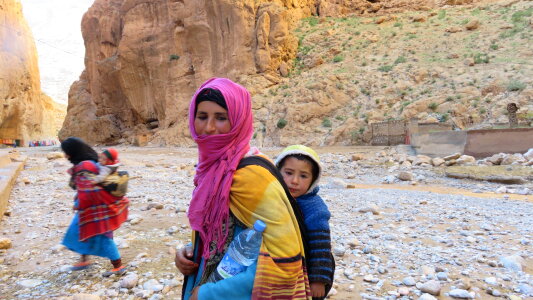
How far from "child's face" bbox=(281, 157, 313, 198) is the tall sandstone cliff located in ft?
67.8

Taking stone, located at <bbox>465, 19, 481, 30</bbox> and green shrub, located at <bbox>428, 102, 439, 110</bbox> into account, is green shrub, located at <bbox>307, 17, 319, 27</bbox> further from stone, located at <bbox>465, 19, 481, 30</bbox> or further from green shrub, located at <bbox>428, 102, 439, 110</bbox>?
green shrub, located at <bbox>428, 102, 439, 110</bbox>

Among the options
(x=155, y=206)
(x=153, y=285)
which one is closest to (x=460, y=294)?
(x=153, y=285)

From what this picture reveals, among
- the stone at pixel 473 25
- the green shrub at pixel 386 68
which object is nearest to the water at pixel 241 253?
the green shrub at pixel 386 68

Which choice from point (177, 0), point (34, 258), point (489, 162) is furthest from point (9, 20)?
point (489, 162)

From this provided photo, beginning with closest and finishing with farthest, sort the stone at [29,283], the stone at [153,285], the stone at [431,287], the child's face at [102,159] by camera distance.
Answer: the stone at [431,287] → the stone at [153,285] → the stone at [29,283] → the child's face at [102,159]

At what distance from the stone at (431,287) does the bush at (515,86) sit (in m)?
17.9

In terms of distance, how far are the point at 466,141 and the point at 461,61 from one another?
461 inches

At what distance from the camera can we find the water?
3.50 ft

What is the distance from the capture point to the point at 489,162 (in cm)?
1048

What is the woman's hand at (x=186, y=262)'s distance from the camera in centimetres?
127

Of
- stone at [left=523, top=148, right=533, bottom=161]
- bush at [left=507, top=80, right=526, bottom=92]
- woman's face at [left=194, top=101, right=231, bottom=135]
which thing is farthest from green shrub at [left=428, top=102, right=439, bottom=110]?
woman's face at [left=194, top=101, right=231, bottom=135]

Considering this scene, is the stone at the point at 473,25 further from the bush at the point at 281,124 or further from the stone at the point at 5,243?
the stone at the point at 5,243

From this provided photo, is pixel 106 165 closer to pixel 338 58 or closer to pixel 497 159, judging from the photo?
pixel 497 159

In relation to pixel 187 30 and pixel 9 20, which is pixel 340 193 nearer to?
pixel 187 30
